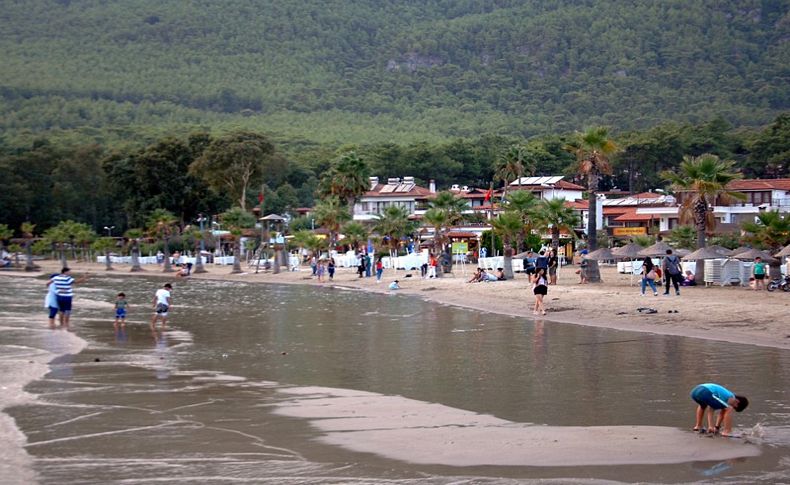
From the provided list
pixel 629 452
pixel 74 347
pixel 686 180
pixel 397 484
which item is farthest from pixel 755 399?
pixel 686 180

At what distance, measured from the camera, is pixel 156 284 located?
52219 millimetres

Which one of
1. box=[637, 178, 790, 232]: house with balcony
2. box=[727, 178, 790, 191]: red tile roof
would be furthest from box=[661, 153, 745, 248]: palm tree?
box=[727, 178, 790, 191]: red tile roof

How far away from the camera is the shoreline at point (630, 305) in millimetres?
22797

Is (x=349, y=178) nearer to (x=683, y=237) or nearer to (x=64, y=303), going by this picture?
(x=683, y=237)

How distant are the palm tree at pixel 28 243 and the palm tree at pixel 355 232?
23145mm

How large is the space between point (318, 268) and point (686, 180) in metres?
22.8

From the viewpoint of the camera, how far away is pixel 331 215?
6544 cm

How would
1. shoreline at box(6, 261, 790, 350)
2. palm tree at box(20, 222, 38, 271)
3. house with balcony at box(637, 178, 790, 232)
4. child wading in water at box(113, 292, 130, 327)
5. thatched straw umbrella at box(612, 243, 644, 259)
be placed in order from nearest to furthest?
shoreline at box(6, 261, 790, 350)
child wading in water at box(113, 292, 130, 327)
thatched straw umbrella at box(612, 243, 644, 259)
palm tree at box(20, 222, 38, 271)
house with balcony at box(637, 178, 790, 232)

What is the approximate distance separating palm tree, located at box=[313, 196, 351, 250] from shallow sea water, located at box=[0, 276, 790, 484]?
3622 centimetres

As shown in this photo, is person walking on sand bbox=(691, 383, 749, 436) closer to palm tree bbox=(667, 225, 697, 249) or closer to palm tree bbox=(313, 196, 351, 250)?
palm tree bbox=(667, 225, 697, 249)

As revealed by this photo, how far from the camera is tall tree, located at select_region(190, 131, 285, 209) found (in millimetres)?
90312

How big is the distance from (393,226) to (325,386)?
4912 centimetres

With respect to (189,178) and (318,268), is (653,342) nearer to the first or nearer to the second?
(318,268)

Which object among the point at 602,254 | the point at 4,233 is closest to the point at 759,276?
the point at 602,254
